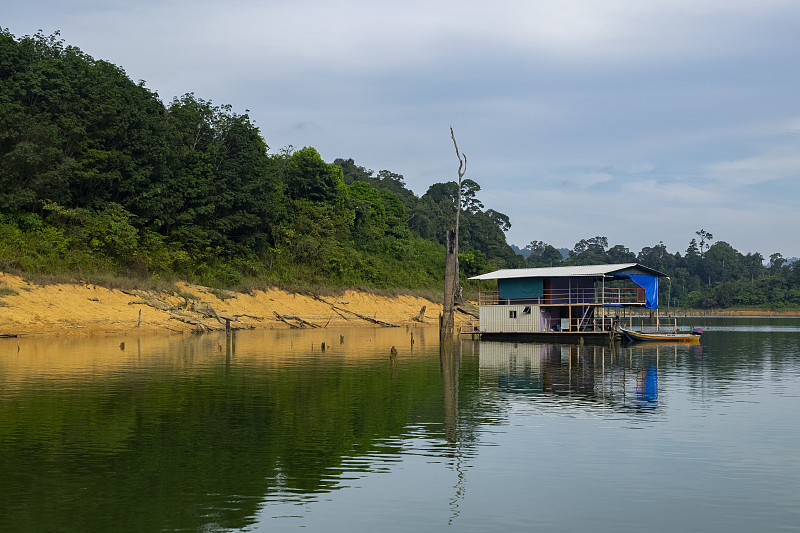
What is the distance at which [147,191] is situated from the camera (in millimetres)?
73875

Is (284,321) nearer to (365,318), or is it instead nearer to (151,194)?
(365,318)

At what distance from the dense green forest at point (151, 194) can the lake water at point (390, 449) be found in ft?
98.1

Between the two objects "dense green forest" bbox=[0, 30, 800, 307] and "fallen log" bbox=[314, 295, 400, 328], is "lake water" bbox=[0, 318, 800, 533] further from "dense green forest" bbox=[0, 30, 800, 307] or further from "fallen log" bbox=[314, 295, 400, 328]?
"fallen log" bbox=[314, 295, 400, 328]

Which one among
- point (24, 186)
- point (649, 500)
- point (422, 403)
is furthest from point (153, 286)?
point (649, 500)

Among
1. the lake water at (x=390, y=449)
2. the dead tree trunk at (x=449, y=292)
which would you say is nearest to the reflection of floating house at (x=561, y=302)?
the dead tree trunk at (x=449, y=292)

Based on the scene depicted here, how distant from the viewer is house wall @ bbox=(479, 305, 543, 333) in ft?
220

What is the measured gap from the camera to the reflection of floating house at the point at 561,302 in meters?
64.8

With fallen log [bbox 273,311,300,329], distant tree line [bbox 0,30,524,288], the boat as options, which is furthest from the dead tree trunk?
distant tree line [bbox 0,30,524,288]

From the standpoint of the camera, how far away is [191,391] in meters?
30.0

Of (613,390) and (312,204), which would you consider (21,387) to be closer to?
(613,390)

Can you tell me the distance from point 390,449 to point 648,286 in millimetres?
50550

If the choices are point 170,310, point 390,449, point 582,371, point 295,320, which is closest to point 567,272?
point 582,371

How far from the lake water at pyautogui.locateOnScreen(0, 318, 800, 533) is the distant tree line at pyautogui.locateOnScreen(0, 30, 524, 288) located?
29.8 m

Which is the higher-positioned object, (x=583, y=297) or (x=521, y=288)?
(x=521, y=288)
